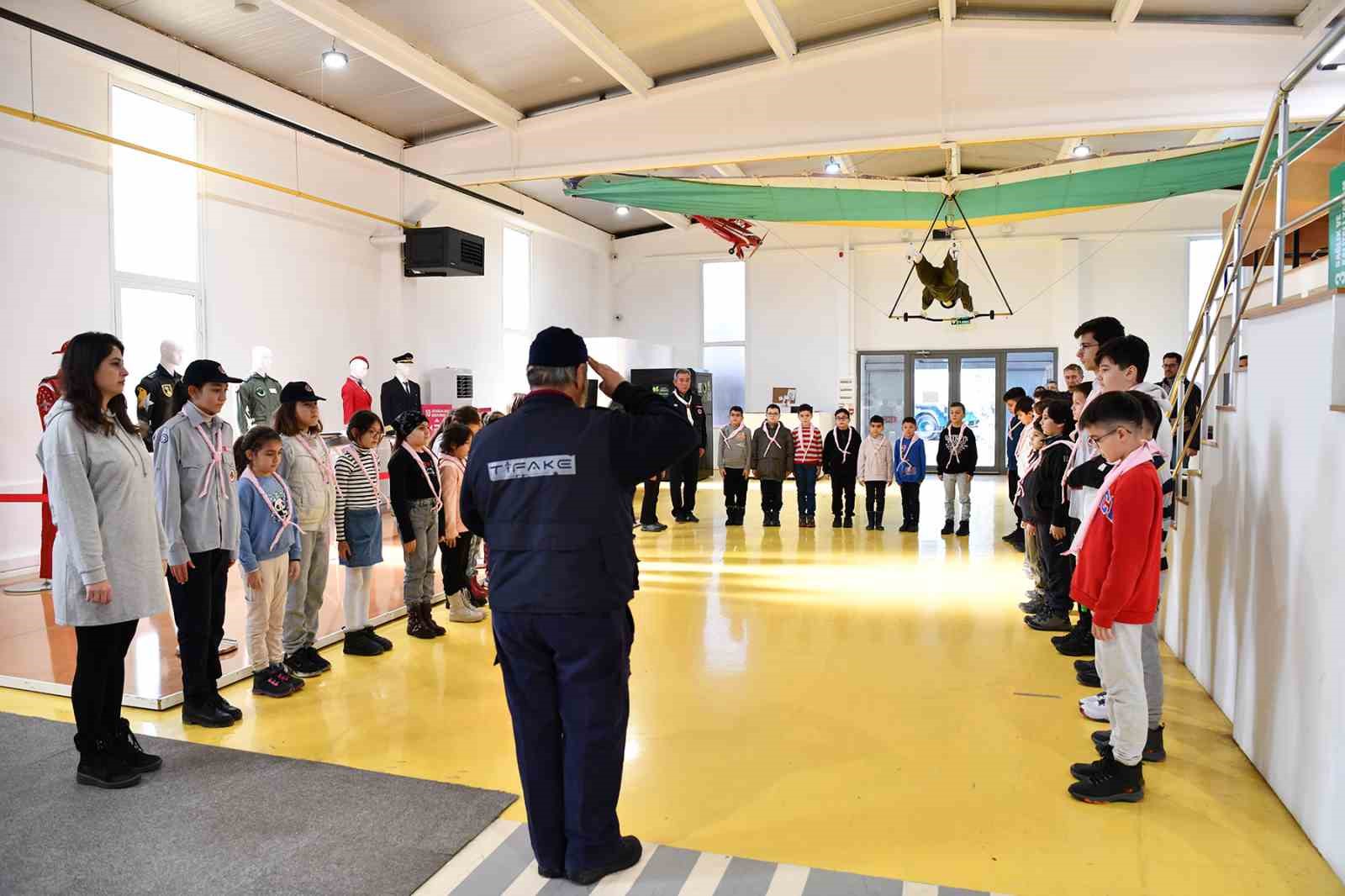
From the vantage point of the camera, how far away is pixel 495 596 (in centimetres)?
247

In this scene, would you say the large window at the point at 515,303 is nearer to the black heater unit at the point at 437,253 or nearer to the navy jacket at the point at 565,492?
the black heater unit at the point at 437,253

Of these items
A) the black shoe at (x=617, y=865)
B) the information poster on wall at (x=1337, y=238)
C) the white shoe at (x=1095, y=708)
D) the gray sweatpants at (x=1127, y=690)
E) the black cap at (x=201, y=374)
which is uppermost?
the information poster on wall at (x=1337, y=238)

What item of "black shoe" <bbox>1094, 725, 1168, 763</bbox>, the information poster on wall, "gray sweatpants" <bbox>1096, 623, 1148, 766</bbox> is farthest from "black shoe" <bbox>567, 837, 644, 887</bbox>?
the information poster on wall

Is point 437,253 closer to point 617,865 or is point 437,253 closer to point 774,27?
point 774,27

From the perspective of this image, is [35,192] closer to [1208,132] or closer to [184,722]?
[184,722]

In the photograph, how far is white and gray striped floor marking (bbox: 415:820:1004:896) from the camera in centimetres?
244

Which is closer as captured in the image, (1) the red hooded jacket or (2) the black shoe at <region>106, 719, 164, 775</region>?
(1) the red hooded jacket

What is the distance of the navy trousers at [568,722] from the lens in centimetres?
243

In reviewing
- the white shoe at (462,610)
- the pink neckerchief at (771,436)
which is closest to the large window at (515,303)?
the pink neckerchief at (771,436)

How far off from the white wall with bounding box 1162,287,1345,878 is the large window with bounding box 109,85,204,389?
7.43 metres

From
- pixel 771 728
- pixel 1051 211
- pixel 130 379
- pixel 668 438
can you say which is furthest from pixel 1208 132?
pixel 130 379

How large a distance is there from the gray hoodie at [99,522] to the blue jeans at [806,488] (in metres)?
7.22

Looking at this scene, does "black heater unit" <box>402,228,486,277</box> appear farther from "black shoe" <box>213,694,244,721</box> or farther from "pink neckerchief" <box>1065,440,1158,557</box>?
"pink neckerchief" <box>1065,440,1158,557</box>

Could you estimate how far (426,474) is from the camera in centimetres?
491
